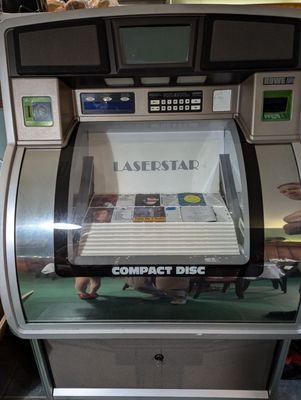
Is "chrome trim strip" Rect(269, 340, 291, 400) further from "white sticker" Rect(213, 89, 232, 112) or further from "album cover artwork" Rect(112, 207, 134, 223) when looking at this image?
"white sticker" Rect(213, 89, 232, 112)

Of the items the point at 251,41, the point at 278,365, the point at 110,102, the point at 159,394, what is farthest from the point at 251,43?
the point at 159,394

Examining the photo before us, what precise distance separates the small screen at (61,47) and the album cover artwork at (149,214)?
480 mm

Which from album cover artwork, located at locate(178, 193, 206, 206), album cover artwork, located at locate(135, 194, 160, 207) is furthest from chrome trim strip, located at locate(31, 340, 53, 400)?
album cover artwork, located at locate(178, 193, 206, 206)

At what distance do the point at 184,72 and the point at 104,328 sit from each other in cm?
84

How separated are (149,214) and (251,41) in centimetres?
61

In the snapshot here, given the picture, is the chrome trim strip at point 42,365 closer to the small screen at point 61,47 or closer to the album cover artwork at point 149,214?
the album cover artwork at point 149,214

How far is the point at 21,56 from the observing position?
1.02 meters

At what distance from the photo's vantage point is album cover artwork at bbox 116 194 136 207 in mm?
1207

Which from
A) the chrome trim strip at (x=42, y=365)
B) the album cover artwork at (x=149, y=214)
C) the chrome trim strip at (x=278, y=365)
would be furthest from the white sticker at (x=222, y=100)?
the chrome trim strip at (x=42, y=365)

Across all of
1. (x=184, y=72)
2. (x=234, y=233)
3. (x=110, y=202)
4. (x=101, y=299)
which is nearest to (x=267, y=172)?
(x=234, y=233)

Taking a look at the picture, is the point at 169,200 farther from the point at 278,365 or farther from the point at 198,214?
the point at 278,365

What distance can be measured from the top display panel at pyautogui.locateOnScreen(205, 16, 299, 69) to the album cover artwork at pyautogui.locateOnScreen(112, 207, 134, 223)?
0.52 m

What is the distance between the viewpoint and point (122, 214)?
1128mm

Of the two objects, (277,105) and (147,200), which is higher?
(277,105)
